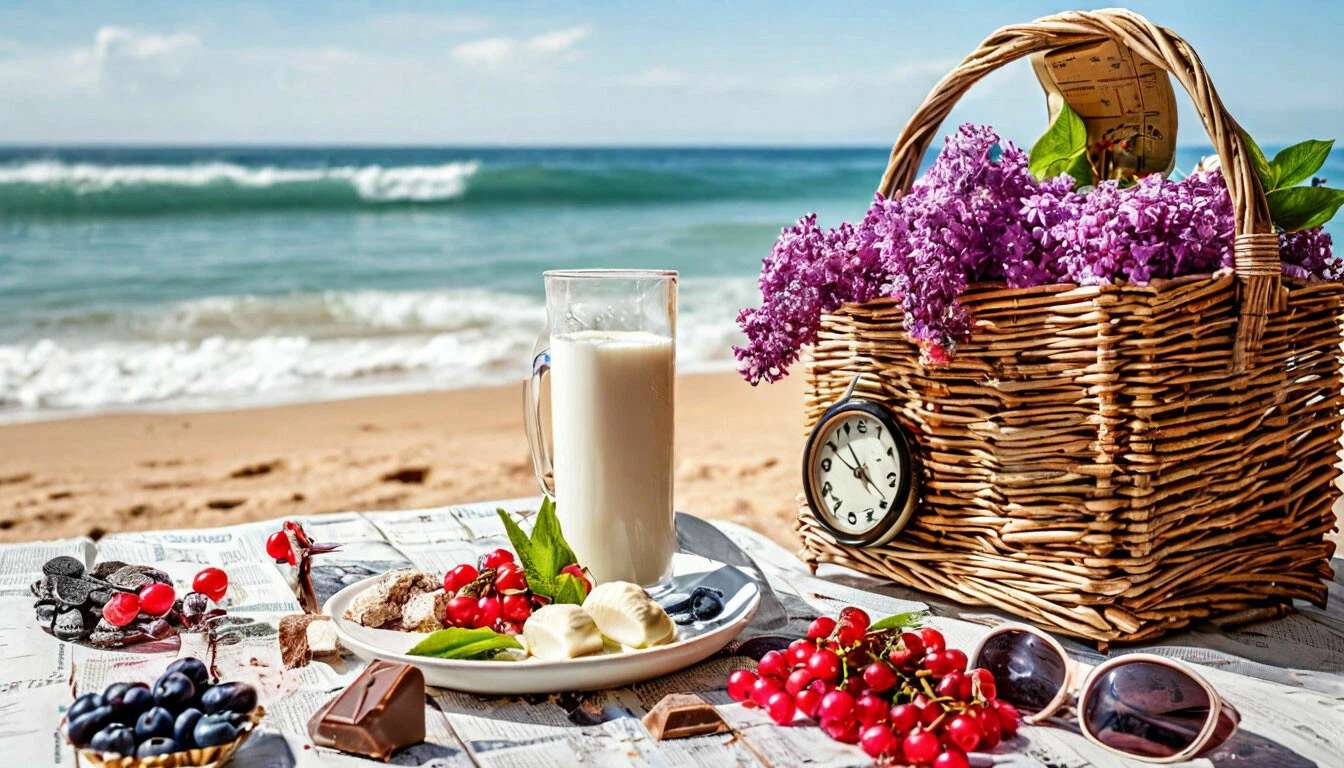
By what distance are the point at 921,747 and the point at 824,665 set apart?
0.44 feet

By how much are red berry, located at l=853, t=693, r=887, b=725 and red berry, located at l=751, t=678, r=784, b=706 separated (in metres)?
0.09

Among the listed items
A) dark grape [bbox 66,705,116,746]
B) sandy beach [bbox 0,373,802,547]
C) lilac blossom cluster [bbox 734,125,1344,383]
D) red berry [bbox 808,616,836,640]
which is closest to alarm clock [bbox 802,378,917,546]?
lilac blossom cluster [bbox 734,125,1344,383]

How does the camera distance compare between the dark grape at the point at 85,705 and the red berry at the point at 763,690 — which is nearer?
the dark grape at the point at 85,705

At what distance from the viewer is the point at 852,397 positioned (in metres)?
1.54

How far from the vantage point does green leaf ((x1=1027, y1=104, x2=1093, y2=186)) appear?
1538 mm

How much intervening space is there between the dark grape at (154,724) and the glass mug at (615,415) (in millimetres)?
561

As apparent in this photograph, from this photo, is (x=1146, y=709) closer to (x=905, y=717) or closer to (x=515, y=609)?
(x=905, y=717)

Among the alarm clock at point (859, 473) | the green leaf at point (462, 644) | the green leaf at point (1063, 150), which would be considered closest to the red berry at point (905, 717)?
the green leaf at point (462, 644)

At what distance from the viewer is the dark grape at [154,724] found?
932mm

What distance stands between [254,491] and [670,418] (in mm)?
3425

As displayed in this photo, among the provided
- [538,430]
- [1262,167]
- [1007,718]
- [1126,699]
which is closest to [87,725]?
[538,430]

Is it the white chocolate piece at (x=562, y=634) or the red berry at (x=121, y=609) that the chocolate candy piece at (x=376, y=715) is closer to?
the white chocolate piece at (x=562, y=634)

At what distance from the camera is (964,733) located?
3.15 feet

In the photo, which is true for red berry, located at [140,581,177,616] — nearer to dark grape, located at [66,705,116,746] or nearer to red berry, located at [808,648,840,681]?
dark grape, located at [66,705,116,746]
